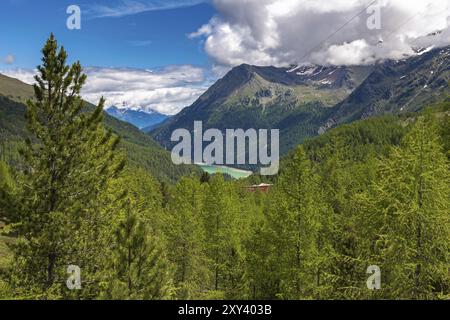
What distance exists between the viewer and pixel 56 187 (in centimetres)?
1945

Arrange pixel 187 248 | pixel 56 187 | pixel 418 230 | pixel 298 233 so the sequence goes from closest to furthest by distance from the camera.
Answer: pixel 418 230 → pixel 56 187 → pixel 298 233 → pixel 187 248

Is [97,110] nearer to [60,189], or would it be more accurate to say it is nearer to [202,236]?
[60,189]

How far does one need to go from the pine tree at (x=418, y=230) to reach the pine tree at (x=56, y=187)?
1414 centimetres

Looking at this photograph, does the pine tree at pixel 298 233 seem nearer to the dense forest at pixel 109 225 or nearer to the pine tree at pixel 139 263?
the dense forest at pixel 109 225

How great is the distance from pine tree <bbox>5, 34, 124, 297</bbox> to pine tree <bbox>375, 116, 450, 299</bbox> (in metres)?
14.1

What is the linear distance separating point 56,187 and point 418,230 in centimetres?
1675

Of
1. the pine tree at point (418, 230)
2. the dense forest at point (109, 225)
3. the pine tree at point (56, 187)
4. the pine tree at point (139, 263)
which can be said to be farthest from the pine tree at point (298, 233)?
the pine tree at point (56, 187)

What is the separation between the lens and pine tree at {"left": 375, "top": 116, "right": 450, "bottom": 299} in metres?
17.7

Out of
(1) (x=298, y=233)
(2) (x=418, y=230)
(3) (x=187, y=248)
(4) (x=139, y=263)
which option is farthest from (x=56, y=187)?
(3) (x=187, y=248)

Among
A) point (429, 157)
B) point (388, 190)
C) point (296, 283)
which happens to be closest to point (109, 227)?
point (296, 283)

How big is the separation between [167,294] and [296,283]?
30.7 ft

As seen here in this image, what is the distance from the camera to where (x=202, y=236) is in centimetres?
3788

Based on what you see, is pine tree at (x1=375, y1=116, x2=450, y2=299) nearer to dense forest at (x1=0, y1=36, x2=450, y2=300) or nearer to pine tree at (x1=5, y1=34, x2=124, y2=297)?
dense forest at (x1=0, y1=36, x2=450, y2=300)

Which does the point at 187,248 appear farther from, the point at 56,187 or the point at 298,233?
the point at 56,187
